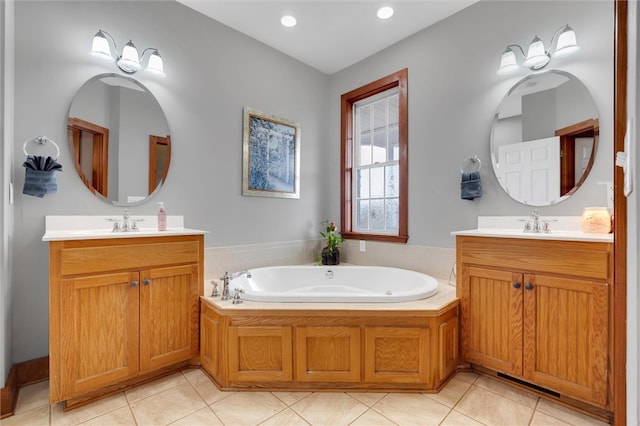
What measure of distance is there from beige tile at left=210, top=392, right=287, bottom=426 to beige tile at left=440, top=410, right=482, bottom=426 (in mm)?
900

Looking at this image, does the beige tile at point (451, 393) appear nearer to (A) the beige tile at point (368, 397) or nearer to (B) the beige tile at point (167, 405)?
(A) the beige tile at point (368, 397)

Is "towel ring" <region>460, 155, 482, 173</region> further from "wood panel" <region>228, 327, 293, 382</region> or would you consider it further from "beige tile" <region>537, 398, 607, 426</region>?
"wood panel" <region>228, 327, 293, 382</region>

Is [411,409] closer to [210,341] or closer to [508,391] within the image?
[508,391]

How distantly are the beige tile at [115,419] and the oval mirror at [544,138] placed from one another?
289 cm

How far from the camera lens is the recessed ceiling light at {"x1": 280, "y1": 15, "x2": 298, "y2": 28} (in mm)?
2721

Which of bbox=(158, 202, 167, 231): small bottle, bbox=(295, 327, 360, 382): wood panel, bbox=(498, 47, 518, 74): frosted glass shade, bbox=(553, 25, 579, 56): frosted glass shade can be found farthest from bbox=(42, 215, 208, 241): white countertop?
bbox=(553, 25, 579, 56): frosted glass shade

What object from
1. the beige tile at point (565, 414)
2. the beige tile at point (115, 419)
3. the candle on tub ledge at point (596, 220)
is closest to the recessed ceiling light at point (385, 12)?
the candle on tub ledge at point (596, 220)

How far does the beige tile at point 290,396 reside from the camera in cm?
183

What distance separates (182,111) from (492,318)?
282 cm

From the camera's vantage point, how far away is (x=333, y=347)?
6.31ft

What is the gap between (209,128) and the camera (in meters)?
2.75

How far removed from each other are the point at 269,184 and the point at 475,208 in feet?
6.35

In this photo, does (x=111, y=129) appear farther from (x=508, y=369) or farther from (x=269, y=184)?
(x=508, y=369)

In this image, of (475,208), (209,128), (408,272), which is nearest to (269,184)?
(209,128)
